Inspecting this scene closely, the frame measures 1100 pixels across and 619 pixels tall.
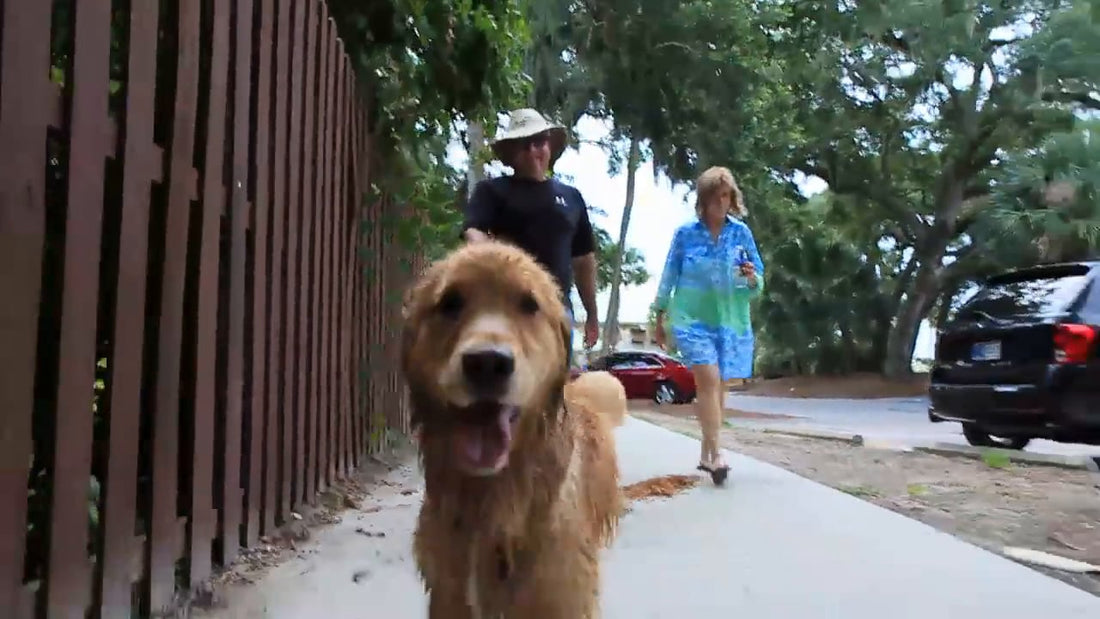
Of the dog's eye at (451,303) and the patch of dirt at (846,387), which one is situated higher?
the dog's eye at (451,303)

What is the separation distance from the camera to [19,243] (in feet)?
7.09

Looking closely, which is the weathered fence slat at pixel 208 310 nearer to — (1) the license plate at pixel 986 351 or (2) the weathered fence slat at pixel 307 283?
(2) the weathered fence slat at pixel 307 283

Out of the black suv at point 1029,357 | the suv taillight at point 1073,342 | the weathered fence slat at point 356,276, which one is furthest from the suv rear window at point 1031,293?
the weathered fence slat at point 356,276

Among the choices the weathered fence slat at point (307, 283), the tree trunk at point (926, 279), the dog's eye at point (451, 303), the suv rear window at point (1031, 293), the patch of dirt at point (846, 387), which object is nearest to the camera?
the dog's eye at point (451, 303)

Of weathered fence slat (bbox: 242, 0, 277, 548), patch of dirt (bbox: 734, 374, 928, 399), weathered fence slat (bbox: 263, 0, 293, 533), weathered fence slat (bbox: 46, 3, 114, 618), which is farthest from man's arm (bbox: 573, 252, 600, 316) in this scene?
patch of dirt (bbox: 734, 374, 928, 399)

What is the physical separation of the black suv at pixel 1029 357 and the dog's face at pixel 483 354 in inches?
295

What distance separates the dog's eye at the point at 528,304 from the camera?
2664 millimetres

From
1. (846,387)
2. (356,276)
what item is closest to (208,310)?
(356,276)

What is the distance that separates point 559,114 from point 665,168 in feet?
9.30

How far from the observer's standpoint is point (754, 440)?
38.4 ft

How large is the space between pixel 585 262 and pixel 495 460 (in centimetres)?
293

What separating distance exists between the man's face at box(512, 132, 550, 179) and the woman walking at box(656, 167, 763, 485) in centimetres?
173

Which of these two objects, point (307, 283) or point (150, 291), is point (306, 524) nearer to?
point (307, 283)

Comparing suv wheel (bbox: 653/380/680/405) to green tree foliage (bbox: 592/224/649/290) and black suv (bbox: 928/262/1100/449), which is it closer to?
green tree foliage (bbox: 592/224/649/290)
